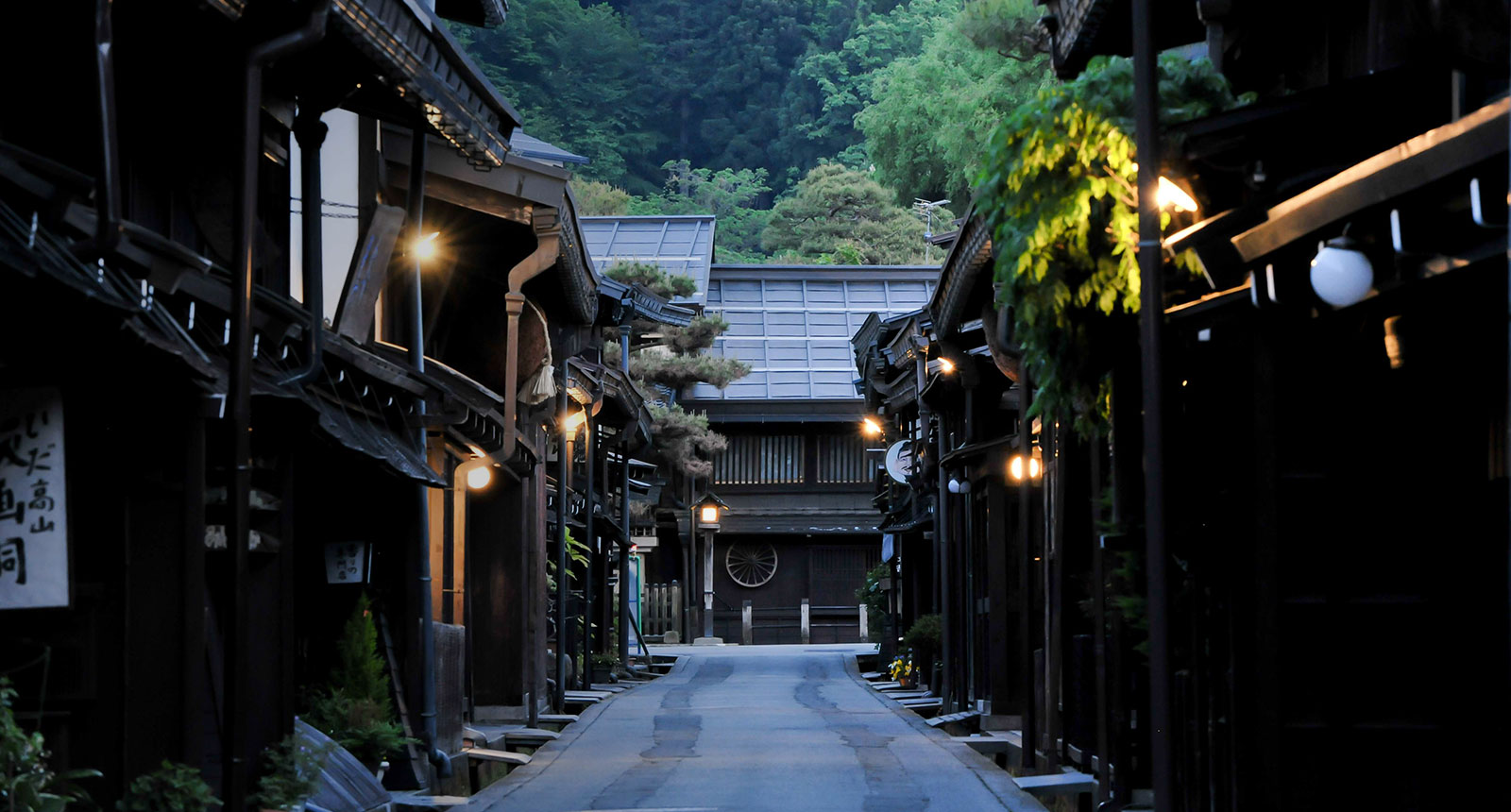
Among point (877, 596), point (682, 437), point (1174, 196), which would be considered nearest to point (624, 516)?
point (877, 596)

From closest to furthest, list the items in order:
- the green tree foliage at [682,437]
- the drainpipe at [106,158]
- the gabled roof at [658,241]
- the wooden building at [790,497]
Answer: the drainpipe at [106,158]
the green tree foliage at [682,437]
the wooden building at [790,497]
the gabled roof at [658,241]

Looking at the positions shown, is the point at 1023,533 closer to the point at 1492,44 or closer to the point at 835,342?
the point at 1492,44

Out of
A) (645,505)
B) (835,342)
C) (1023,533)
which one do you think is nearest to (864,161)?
(835,342)

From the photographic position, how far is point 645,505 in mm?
44281

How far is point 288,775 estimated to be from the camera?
11.2 metres

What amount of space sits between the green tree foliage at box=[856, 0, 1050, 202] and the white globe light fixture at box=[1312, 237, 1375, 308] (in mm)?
20611

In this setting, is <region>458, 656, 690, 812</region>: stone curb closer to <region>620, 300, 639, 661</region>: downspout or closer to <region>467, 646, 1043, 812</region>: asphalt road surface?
<region>467, 646, 1043, 812</region>: asphalt road surface

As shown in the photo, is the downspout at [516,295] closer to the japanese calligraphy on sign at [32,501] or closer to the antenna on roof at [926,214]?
the japanese calligraphy on sign at [32,501]

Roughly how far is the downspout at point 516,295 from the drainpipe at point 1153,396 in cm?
1161

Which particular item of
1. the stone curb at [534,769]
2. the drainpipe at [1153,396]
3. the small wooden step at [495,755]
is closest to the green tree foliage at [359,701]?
the stone curb at [534,769]

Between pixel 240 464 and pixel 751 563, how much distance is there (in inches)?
1743

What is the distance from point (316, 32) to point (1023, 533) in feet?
35.2

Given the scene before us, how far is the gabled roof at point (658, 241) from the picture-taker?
5622 centimetres

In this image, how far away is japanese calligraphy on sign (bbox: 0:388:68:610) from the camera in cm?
834
